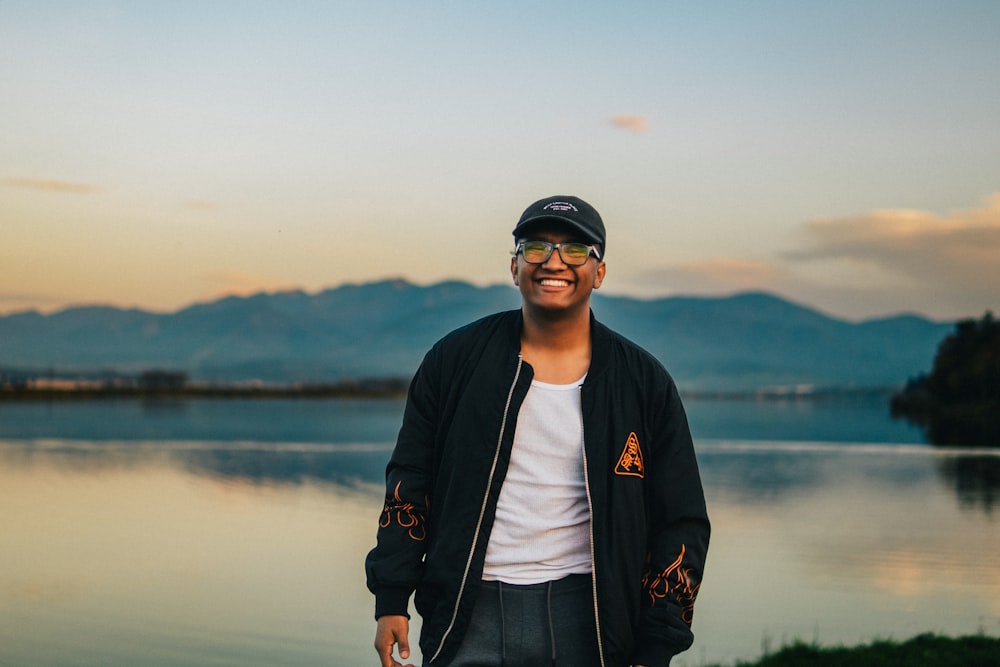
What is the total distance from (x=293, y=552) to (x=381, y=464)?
17.9m

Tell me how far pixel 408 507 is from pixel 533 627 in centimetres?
54

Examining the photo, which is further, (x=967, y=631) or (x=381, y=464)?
(x=381, y=464)

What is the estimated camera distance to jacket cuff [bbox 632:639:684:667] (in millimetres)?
3627

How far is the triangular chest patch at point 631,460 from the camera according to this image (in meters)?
3.61

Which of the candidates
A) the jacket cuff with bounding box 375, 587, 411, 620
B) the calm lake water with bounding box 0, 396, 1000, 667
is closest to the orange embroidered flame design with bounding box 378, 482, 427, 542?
the jacket cuff with bounding box 375, 587, 411, 620

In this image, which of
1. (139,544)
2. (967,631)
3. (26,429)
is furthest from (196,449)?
(967,631)

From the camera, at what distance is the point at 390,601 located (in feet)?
11.9

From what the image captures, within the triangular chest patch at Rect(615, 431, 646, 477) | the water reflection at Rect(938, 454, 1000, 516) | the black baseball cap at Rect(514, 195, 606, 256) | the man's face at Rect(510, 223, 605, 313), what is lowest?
the water reflection at Rect(938, 454, 1000, 516)

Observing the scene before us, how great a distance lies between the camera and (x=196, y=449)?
42.9 meters

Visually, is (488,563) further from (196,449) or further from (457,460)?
(196,449)

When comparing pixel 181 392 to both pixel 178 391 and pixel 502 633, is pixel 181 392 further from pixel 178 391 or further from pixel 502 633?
pixel 502 633

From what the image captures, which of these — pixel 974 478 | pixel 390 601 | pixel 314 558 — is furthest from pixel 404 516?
pixel 974 478

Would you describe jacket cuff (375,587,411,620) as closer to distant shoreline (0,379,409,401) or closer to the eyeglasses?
the eyeglasses

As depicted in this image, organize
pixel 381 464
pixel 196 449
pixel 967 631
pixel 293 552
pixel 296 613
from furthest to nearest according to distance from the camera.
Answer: pixel 196 449 < pixel 381 464 < pixel 293 552 < pixel 296 613 < pixel 967 631
